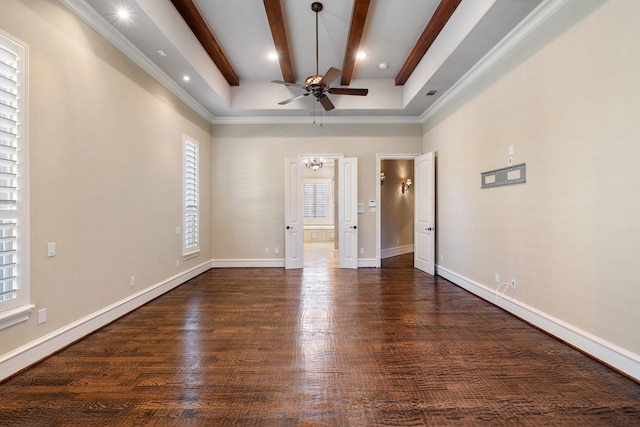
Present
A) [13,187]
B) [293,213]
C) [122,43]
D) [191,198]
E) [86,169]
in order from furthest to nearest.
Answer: [293,213] → [191,198] → [122,43] → [86,169] → [13,187]

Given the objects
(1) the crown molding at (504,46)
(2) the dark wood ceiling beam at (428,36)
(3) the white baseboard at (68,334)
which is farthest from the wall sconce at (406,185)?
(3) the white baseboard at (68,334)

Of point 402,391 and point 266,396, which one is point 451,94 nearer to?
point 402,391

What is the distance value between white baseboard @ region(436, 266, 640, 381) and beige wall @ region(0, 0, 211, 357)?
464cm

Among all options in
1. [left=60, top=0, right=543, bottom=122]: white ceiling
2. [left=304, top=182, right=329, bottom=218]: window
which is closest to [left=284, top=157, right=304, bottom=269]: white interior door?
[left=60, top=0, right=543, bottom=122]: white ceiling

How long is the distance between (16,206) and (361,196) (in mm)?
5274

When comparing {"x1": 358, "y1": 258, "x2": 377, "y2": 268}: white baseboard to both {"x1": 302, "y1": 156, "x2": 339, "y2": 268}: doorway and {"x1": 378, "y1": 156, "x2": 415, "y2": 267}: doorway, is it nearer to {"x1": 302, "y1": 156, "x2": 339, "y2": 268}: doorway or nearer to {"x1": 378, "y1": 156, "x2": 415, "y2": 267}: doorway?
→ {"x1": 378, "y1": 156, "x2": 415, "y2": 267}: doorway

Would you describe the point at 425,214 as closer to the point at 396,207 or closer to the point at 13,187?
the point at 396,207

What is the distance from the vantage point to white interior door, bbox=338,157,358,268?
20.4 feet

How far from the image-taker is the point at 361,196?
6371mm

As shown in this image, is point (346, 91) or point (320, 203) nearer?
point (346, 91)

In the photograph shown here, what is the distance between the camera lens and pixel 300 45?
172 inches

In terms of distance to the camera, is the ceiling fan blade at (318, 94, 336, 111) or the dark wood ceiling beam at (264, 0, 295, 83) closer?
the dark wood ceiling beam at (264, 0, 295, 83)

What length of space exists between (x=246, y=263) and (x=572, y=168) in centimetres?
560

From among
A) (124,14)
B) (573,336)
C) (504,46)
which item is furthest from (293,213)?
(573,336)
